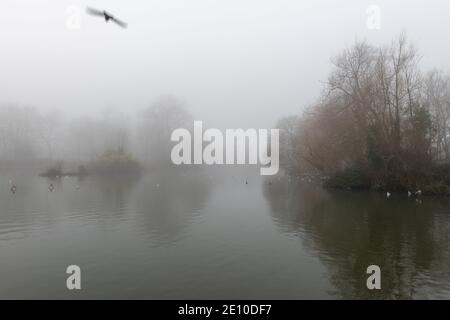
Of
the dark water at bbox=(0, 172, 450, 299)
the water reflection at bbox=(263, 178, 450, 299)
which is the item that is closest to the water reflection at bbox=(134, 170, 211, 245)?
the dark water at bbox=(0, 172, 450, 299)

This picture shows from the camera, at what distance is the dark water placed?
34.2 feet

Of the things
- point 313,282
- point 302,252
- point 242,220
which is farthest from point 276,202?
point 313,282

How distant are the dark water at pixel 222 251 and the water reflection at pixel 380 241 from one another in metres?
0.06

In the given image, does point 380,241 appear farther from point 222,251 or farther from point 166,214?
point 166,214

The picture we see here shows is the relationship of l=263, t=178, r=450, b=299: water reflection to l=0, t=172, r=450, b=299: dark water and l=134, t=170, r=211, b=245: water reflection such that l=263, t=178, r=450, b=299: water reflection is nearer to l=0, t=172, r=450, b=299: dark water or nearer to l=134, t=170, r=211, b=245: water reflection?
l=0, t=172, r=450, b=299: dark water

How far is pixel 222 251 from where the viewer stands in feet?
47.3

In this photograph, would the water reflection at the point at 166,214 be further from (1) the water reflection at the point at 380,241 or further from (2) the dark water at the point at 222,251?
(1) the water reflection at the point at 380,241

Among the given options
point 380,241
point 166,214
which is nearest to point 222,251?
point 380,241

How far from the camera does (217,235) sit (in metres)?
17.2

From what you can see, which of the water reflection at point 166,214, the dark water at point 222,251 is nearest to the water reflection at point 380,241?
the dark water at point 222,251

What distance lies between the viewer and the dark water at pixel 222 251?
34.2 ft

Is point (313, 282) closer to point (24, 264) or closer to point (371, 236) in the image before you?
point (371, 236)

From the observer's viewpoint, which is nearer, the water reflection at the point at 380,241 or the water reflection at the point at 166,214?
the water reflection at the point at 380,241
